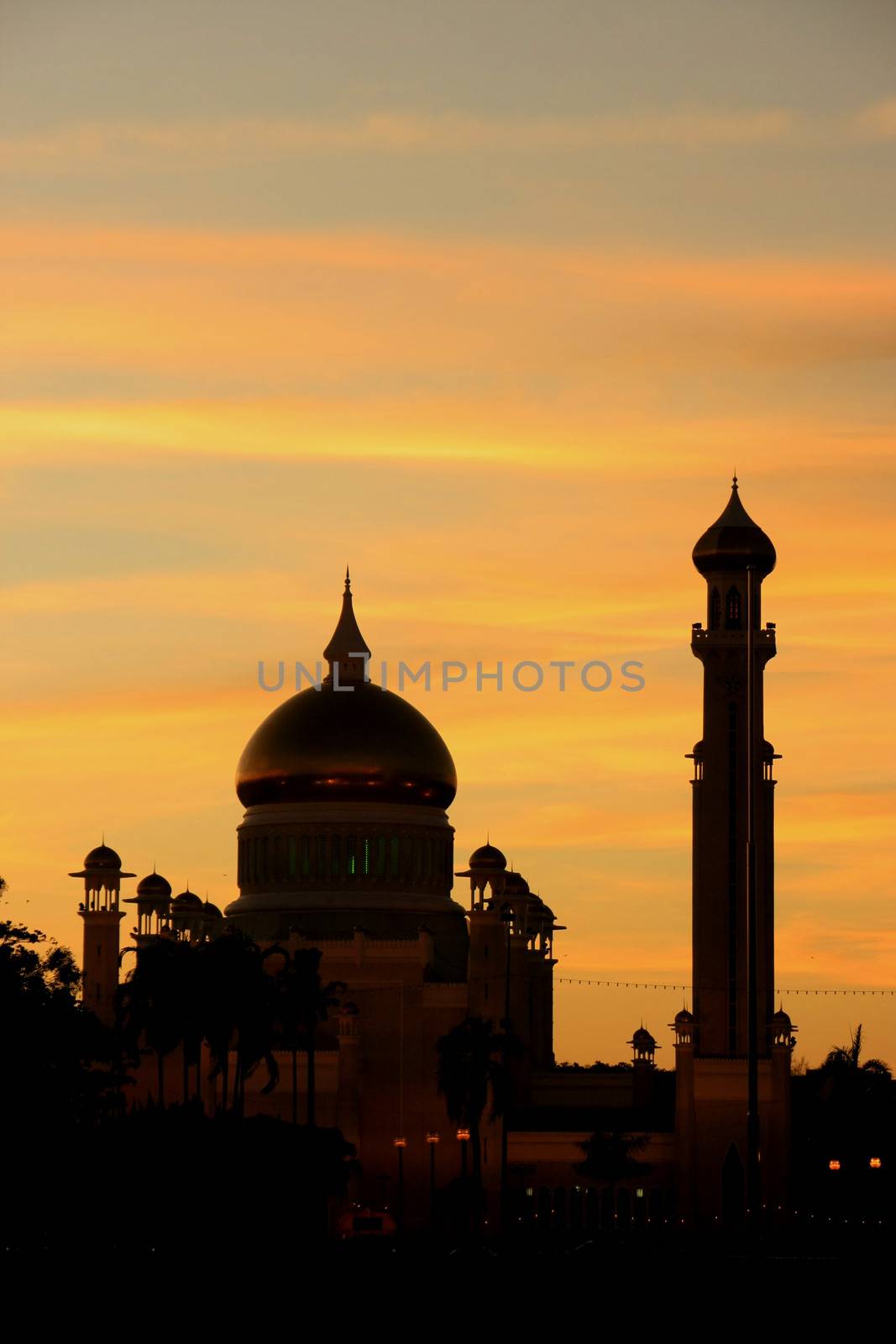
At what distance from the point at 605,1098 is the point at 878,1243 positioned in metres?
24.6

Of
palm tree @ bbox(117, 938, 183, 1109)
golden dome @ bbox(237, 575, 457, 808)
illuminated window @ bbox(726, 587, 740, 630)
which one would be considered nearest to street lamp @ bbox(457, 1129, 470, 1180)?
palm tree @ bbox(117, 938, 183, 1109)

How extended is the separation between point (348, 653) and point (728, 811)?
53.2ft

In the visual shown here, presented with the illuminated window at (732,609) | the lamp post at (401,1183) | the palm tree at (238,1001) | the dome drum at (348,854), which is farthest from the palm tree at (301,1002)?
the illuminated window at (732,609)

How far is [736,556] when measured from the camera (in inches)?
3457

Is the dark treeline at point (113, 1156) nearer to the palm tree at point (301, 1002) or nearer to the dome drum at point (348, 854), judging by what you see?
the palm tree at point (301, 1002)

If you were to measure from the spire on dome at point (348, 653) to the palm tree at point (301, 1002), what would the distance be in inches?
476

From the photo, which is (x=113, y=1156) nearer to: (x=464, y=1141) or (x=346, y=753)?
(x=464, y=1141)

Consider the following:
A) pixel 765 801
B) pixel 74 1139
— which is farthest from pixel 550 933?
pixel 74 1139

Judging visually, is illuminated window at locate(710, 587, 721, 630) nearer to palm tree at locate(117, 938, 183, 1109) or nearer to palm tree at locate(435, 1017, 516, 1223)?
palm tree at locate(435, 1017, 516, 1223)

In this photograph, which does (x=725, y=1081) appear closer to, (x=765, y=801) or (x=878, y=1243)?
(x=765, y=801)

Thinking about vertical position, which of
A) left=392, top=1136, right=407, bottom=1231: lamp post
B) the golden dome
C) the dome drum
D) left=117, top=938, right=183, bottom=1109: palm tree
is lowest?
left=392, top=1136, right=407, bottom=1231: lamp post

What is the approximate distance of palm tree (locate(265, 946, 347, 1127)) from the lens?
82375mm

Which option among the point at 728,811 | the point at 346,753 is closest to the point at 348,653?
the point at 346,753

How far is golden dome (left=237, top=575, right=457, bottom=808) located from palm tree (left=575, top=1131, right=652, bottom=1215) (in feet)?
47.6
